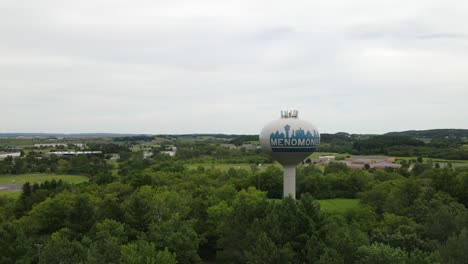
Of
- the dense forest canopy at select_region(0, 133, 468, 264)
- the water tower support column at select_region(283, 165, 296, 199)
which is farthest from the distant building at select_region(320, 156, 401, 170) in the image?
the water tower support column at select_region(283, 165, 296, 199)

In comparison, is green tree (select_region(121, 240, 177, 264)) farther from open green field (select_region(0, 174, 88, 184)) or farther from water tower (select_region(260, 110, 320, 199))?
open green field (select_region(0, 174, 88, 184))

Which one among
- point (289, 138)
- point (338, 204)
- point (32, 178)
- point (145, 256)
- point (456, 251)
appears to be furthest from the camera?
point (32, 178)

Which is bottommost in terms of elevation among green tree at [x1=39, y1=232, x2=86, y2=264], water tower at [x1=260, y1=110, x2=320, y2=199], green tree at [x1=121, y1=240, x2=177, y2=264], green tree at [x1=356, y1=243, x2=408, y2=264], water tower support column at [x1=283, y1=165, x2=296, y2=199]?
green tree at [x1=39, y1=232, x2=86, y2=264]

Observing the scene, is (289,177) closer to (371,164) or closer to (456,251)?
(456,251)

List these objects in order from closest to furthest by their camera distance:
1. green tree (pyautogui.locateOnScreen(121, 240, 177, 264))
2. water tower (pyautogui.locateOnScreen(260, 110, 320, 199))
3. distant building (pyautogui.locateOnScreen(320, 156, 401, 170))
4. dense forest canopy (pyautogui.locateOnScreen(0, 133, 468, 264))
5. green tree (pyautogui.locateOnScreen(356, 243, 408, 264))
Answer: green tree (pyautogui.locateOnScreen(356, 243, 408, 264)) < green tree (pyautogui.locateOnScreen(121, 240, 177, 264)) < dense forest canopy (pyautogui.locateOnScreen(0, 133, 468, 264)) < water tower (pyautogui.locateOnScreen(260, 110, 320, 199)) < distant building (pyautogui.locateOnScreen(320, 156, 401, 170))

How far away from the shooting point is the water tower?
4341 cm

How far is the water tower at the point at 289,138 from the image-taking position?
142ft

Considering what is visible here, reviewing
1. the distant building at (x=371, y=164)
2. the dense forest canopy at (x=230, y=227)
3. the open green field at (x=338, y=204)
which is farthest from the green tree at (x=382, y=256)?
the distant building at (x=371, y=164)

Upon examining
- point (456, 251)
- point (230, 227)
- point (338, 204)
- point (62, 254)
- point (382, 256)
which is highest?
point (382, 256)

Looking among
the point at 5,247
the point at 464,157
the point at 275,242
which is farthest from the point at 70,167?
the point at 464,157

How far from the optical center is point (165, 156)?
443 feet

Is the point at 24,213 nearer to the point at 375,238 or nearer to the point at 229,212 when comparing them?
the point at 229,212

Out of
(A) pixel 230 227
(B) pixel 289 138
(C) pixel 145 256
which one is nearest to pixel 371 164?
(B) pixel 289 138

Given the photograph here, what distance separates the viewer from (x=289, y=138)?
142 ft
